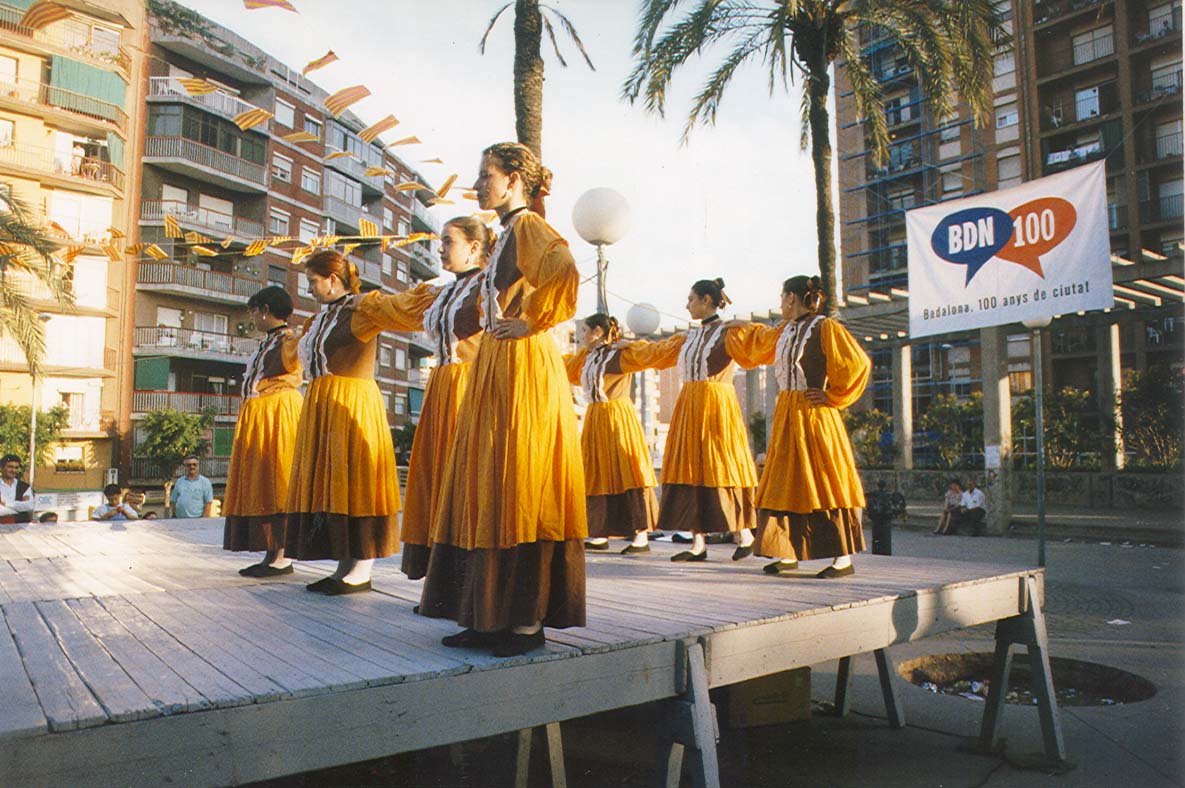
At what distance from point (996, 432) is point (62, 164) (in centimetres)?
2985

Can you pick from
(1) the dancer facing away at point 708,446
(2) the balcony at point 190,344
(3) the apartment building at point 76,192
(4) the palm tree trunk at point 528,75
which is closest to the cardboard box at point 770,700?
(1) the dancer facing away at point 708,446

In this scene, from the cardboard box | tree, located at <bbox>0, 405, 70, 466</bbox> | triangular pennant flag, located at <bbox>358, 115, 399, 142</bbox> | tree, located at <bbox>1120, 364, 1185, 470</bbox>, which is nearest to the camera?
the cardboard box

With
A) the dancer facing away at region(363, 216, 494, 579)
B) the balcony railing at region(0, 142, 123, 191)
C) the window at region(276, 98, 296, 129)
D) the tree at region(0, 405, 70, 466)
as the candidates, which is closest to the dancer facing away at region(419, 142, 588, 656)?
the dancer facing away at region(363, 216, 494, 579)

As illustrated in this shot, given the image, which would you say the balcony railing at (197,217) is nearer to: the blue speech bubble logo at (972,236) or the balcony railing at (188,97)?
the balcony railing at (188,97)

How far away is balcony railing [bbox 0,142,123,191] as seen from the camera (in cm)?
2847

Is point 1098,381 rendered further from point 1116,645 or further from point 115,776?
point 115,776

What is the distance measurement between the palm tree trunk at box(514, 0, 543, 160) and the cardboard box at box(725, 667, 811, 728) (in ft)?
21.3

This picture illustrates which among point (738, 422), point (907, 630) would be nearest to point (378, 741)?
point (907, 630)

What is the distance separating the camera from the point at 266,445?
18.2 ft

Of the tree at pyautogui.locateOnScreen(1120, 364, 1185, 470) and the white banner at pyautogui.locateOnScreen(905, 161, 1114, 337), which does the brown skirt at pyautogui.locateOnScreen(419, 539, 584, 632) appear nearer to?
the white banner at pyautogui.locateOnScreen(905, 161, 1114, 337)

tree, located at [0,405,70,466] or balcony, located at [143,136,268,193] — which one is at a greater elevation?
balcony, located at [143,136,268,193]

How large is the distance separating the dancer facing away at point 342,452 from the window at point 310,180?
122 feet

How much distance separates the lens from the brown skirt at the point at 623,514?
7043 millimetres

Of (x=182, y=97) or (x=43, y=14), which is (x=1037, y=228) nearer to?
(x=43, y=14)
